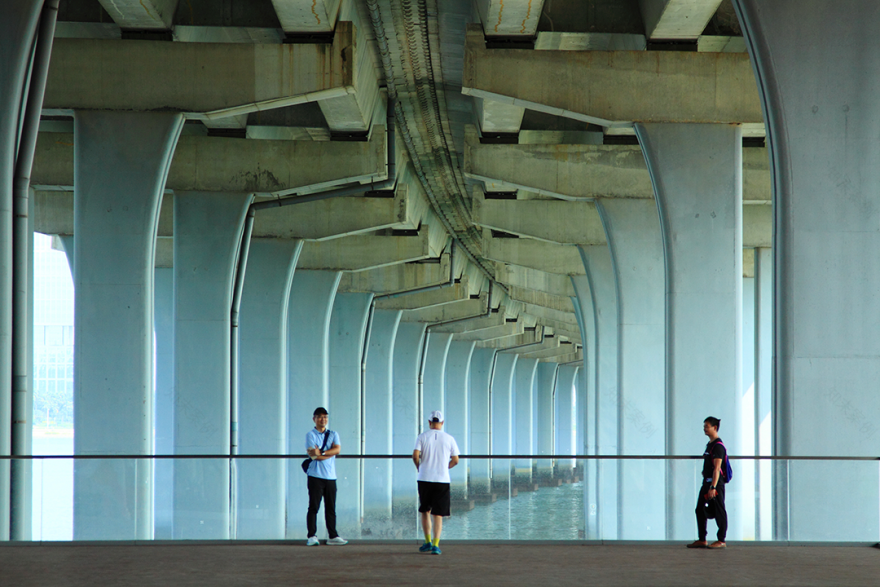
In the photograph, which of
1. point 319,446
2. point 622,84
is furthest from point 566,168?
point 319,446

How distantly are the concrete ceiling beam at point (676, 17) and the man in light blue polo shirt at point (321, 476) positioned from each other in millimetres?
9682

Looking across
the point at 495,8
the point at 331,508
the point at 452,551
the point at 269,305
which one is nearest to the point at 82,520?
the point at 331,508

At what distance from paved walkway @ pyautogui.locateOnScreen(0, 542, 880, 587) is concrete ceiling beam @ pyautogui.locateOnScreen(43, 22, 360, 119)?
8.68 metres

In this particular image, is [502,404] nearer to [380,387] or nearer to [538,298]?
[538,298]

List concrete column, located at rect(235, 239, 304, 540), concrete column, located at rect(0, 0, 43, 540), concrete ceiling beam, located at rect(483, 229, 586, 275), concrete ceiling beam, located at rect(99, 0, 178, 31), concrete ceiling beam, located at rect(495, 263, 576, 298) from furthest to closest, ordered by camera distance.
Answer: concrete ceiling beam, located at rect(495, 263, 576, 298) → concrete ceiling beam, located at rect(483, 229, 586, 275) → concrete column, located at rect(235, 239, 304, 540) → concrete ceiling beam, located at rect(99, 0, 178, 31) → concrete column, located at rect(0, 0, 43, 540)

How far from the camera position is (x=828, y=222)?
1212 cm

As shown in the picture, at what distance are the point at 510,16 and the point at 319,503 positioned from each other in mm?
9179

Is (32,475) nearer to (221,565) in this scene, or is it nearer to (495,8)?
(221,565)

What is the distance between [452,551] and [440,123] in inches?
701

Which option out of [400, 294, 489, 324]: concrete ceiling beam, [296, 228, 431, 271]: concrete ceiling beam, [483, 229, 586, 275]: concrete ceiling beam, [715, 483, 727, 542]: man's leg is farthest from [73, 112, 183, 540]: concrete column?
[400, 294, 489, 324]: concrete ceiling beam

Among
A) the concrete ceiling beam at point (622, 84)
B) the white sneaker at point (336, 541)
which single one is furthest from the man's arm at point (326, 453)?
the concrete ceiling beam at point (622, 84)

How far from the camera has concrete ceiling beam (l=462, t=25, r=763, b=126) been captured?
18.2 m

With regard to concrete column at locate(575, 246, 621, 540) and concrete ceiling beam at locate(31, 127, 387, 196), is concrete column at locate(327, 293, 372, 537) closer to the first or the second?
concrete column at locate(575, 246, 621, 540)

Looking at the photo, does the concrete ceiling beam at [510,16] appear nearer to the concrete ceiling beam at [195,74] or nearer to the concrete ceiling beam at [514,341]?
the concrete ceiling beam at [195,74]
